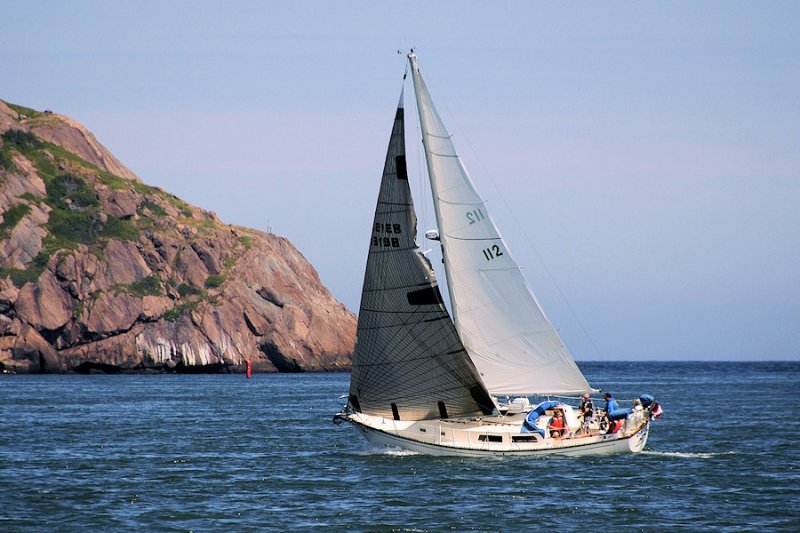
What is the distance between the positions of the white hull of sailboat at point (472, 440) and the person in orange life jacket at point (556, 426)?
258mm

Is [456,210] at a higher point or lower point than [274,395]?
higher

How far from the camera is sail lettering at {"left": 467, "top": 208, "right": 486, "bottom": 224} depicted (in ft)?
124

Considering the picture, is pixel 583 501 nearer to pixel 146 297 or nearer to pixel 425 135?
pixel 425 135

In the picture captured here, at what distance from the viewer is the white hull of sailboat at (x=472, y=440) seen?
38031 millimetres

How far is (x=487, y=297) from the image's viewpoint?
126 ft

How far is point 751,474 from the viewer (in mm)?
37875

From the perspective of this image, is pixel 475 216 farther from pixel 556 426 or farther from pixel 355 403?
pixel 355 403

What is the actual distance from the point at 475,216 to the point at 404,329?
4729mm

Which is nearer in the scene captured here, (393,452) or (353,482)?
(353,482)

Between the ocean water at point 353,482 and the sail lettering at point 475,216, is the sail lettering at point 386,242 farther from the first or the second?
the ocean water at point 353,482

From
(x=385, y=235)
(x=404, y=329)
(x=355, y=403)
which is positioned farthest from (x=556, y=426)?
(x=385, y=235)

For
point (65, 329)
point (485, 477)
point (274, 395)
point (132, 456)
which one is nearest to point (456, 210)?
point (485, 477)

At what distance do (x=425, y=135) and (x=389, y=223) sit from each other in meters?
3.36

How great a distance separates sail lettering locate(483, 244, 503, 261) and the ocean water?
7251 millimetres
